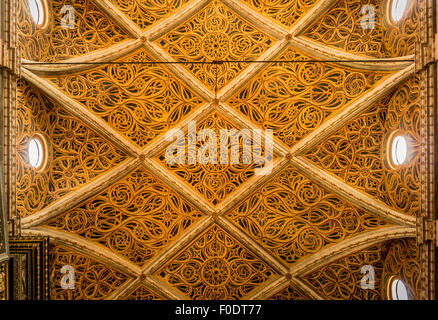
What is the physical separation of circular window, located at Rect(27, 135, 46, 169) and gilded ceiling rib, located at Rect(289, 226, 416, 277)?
5.83m

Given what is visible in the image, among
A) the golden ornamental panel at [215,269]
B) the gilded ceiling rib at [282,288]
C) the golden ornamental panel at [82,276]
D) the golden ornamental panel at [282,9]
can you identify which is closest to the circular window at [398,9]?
the golden ornamental panel at [282,9]

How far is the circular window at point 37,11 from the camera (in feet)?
21.0

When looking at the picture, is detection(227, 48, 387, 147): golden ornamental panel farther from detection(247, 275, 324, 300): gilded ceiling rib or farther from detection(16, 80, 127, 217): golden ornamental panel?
detection(16, 80, 127, 217): golden ornamental panel

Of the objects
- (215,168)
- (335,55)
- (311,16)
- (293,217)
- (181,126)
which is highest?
(311,16)

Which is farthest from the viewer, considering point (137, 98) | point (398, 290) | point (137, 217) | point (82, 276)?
point (137, 217)

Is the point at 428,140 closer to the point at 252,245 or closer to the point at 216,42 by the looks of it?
the point at 252,245

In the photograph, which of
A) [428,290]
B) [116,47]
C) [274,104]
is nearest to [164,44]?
[116,47]

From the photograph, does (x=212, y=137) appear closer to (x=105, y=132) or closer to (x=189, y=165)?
(x=189, y=165)

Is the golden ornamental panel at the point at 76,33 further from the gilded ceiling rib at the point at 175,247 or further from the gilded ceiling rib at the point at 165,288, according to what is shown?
the gilded ceiling rib at the point at 165,288

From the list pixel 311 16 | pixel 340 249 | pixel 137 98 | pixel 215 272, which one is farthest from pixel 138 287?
pixel 311 16

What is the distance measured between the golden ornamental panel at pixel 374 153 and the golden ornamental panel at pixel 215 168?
1.40 metres

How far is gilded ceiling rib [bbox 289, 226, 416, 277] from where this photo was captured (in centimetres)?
657

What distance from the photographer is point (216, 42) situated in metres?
6.97

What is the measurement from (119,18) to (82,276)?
218 inches
